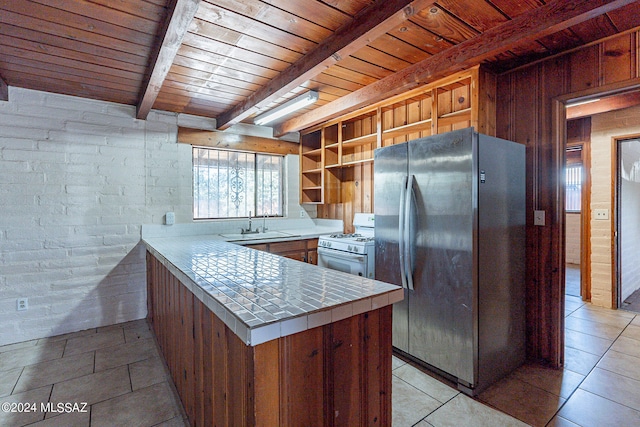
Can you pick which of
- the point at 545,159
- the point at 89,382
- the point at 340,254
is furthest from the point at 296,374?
the point at 545,159

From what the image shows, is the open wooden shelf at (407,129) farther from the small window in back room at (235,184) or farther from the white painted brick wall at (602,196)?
the white painted brick wall at (602,196)

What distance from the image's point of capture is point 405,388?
2.12 m

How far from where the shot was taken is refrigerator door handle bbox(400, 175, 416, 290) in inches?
90.4

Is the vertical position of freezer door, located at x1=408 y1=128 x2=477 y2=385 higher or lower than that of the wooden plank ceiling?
lower

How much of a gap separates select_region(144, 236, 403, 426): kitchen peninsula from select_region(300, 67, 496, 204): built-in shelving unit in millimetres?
1865

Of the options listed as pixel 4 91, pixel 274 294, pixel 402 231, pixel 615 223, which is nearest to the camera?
pixel 274 294

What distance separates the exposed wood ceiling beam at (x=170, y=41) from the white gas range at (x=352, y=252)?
215cm

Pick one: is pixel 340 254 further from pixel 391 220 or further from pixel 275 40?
pixel 275 40

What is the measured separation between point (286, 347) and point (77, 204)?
3107 millimetres

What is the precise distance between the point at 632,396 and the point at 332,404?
2212mm

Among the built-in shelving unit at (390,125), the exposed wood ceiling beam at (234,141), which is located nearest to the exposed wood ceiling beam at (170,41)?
the exposed wood ceiling beam at (234,141)

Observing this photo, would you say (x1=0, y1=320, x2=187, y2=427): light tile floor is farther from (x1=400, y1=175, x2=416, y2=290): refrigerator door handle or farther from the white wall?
(x1=400, y1=175, x2=416, y2=290): refrigerator door handle

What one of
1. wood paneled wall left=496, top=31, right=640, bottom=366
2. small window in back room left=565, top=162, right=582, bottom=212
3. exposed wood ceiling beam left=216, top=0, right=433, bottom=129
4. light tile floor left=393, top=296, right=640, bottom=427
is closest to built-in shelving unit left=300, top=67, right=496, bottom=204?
wood paneled wall left=496, top=31, right=640, bottom=366

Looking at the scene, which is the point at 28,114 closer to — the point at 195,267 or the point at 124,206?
the point at 124,206
